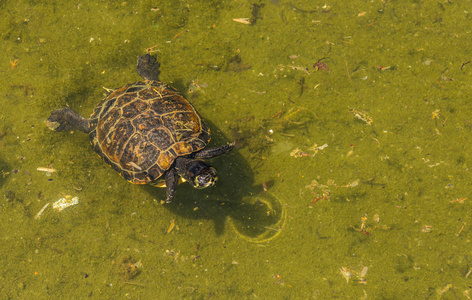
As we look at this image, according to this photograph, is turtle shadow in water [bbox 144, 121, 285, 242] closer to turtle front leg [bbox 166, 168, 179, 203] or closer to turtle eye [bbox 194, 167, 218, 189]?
turtle front leg [bbox 166, 168, 179, 203]

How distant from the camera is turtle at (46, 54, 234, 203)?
15.4ft

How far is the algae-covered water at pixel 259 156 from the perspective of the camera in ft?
17.3

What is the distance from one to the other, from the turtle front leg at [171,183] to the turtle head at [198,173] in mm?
216

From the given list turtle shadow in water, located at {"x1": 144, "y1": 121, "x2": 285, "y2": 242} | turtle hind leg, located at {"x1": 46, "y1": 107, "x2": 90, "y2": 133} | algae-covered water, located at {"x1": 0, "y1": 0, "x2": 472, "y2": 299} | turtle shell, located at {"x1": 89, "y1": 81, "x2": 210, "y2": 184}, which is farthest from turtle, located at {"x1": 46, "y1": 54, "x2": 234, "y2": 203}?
algae-covered water, located at {"x1": 0, "y1": 0, "x2": 472, "y2": 299}

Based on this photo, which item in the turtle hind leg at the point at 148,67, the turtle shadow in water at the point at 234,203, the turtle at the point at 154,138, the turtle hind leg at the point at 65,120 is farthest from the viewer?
the turtle hind leg at the point at 148,67

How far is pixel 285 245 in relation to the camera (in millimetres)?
5363

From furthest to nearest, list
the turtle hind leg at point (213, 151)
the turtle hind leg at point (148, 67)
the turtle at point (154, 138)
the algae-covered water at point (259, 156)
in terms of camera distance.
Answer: the turtle hind leg at point (148, 67), the algae-covered water at point (259, 156), the turtle hind leg at point (213, 151), the turtle at point (154, 138)

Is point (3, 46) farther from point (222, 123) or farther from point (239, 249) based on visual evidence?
point (239, 249)

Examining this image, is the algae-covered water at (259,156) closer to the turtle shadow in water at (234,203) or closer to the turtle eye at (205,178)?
the turtle shadow in water at (234,203)

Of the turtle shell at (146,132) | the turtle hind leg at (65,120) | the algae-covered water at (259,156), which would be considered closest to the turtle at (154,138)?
the turtle shell at (146,132)

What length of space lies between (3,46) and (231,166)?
19.3 ft

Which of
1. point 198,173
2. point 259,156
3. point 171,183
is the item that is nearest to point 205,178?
point 198,173

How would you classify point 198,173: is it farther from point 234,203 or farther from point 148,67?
point 148,67

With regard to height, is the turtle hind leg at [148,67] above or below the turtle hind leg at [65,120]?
above
